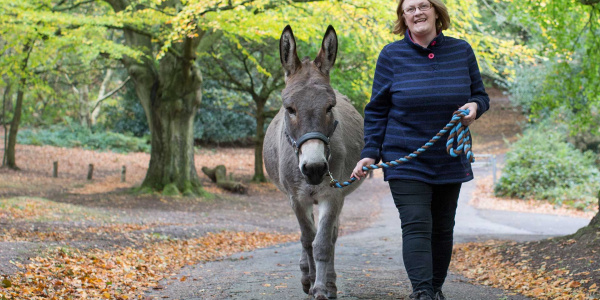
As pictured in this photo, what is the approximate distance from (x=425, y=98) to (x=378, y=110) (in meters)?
0.35

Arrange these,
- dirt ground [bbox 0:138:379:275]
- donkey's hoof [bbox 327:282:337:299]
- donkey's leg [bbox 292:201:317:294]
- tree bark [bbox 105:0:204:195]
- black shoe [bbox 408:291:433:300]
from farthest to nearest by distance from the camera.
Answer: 1. tree bark [bbox 105:0:204:195]
2. dirt ground [bbox 0:138:379:275]
3. donkey's leg [bbox 292:201:317:294]
4. donkey's hoof [bbox 327:282:337:299]
5. black shoe [bbox 408:291:433:300]

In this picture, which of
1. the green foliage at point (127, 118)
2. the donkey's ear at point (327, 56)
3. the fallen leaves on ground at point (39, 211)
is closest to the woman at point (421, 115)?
the donkey's ear at point (327, 56)

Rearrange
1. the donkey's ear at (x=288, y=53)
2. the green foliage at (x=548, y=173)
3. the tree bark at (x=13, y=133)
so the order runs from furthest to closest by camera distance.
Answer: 1. the tree bark at (x=13, y=133)
2. the green foliage at (x=548, y=173)
3. the donkey's ear at (x=288, y=53)

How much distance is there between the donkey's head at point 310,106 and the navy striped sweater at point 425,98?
14.7 inches

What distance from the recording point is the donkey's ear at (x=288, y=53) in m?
4.41

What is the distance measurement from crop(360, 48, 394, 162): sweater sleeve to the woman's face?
0.26 m

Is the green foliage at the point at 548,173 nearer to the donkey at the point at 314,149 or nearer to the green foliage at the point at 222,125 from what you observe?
the donkey at the point at 314,149

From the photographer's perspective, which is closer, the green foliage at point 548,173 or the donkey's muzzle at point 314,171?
the donkey's muzzle at point 314,171

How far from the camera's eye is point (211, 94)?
29.8 meters

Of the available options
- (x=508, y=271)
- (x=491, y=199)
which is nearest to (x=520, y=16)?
(x=508, y=271)

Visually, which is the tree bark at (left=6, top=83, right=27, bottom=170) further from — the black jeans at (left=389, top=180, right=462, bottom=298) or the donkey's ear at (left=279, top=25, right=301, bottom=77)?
the black jeans at (left=389, top=180, right=462, bottom=298)

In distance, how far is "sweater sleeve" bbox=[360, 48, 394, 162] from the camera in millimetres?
3908

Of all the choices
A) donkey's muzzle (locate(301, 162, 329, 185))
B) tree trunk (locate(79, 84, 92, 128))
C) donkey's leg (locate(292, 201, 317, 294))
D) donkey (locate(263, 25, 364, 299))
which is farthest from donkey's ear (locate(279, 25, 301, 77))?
tree trunk (locate(79, 84, 92, 128))

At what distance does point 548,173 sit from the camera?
66.4 feet
